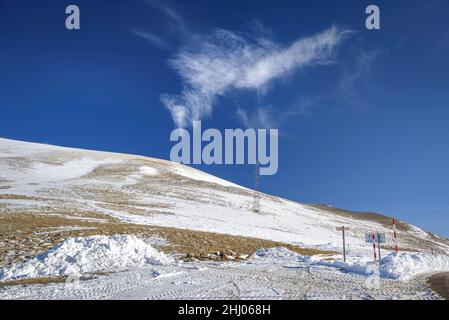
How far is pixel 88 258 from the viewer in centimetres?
1852

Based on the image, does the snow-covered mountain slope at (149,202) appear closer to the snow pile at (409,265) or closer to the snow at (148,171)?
the snow at (148,171)

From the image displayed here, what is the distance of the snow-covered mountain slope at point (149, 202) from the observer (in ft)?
133

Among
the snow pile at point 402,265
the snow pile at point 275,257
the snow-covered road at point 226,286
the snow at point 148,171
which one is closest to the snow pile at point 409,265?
the snow pile at point 402,265

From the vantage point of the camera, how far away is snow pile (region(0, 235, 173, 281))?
17.2 meters

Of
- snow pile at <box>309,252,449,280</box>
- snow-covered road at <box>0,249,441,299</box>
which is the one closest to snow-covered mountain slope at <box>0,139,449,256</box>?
snow pile at <box>309,252,449,280</box>

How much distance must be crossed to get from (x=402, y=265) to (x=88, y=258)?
14.4m

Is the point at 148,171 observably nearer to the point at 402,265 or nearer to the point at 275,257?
the point at 275,257

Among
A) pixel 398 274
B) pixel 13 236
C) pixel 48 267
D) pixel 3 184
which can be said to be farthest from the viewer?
pixel 3 184

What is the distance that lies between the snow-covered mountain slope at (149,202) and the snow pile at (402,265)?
1659 cm
